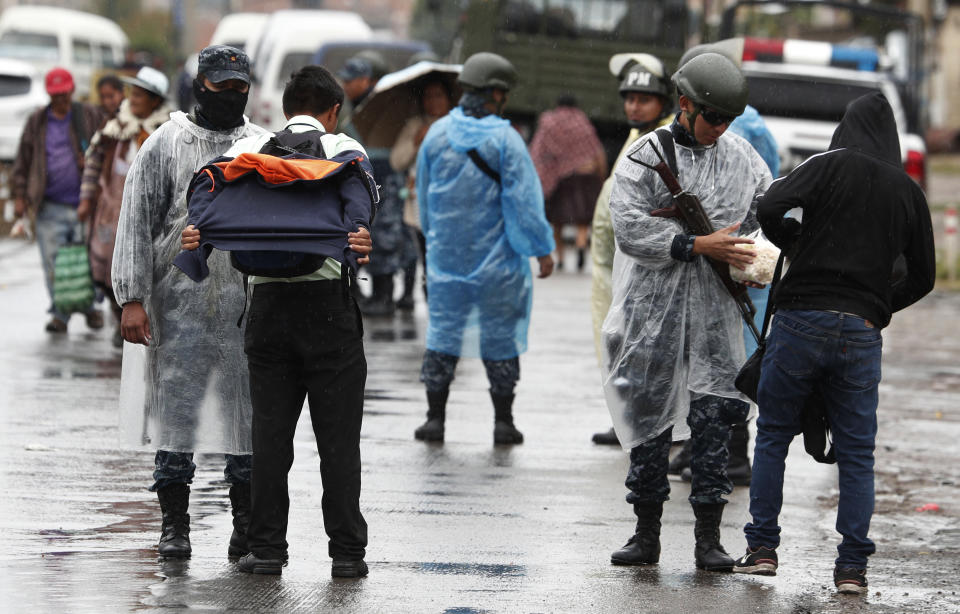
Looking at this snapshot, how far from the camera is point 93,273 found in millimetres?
12070

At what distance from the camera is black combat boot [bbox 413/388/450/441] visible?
928 cm

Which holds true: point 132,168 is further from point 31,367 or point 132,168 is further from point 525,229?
point 31,367

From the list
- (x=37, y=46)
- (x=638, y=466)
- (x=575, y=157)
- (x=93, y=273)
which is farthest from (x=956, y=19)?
(x=638, y=466)

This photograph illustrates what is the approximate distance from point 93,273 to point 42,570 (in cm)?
619

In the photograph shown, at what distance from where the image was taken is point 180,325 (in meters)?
6.35

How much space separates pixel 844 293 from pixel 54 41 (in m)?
29.6

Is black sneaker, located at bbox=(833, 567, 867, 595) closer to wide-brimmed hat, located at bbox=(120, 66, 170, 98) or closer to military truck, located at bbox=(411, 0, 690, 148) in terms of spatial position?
wide-brimmed hat, located at bbox=(120, 66, 170, 98)

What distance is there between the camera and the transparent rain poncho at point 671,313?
261 inches

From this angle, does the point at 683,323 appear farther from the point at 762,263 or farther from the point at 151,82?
the point at 151,82

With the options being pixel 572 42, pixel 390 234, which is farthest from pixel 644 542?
pixel 572 42

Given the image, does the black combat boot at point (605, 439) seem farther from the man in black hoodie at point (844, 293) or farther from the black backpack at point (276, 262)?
the black backpack at point (276, 262)

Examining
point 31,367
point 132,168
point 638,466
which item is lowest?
point 31,367

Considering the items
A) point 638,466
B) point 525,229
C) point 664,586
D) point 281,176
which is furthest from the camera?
point 525,229

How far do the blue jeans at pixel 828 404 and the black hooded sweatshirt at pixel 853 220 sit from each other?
83mm
